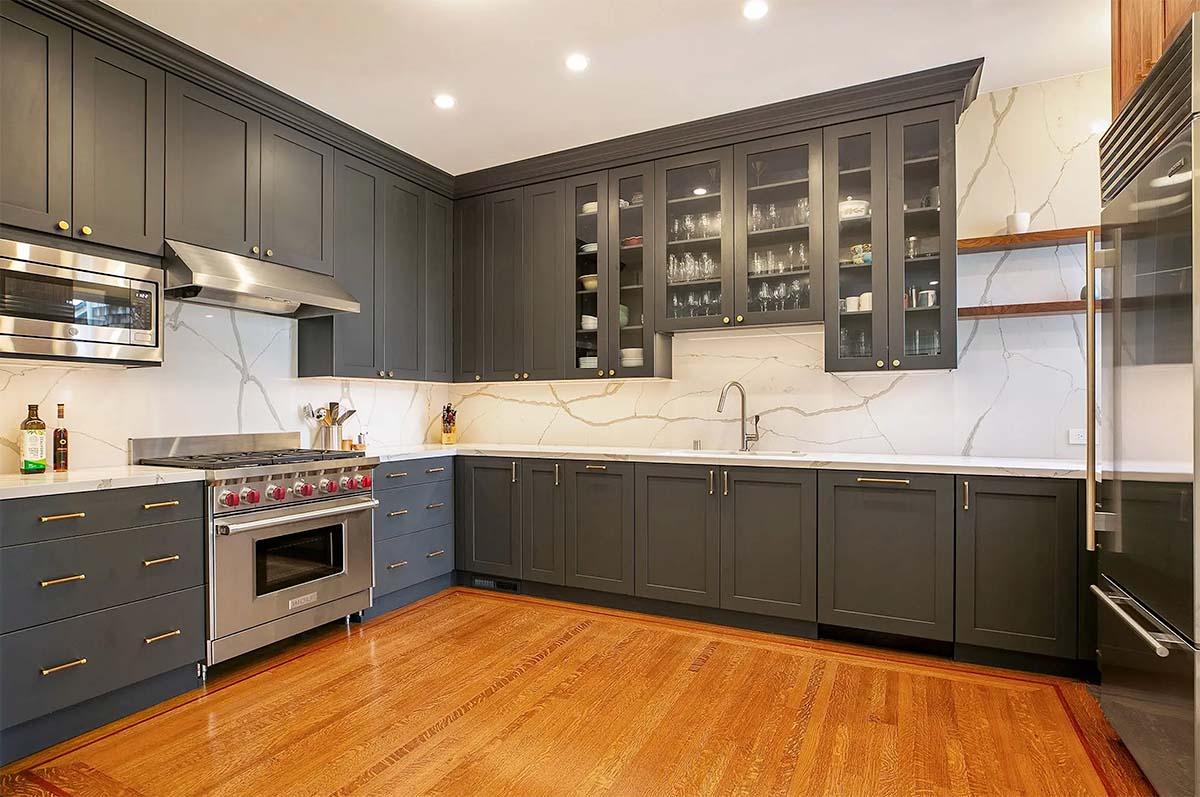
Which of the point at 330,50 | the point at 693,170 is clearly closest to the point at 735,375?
the point at 693,170

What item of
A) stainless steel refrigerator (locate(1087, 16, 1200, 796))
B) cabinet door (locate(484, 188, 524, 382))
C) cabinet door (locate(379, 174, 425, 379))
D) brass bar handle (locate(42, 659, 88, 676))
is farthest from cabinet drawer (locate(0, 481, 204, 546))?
stainless steel refrigerator (locate(1087, 16, 1200, 796))

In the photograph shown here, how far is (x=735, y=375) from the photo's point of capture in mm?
4016

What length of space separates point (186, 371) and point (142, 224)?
0.75 m

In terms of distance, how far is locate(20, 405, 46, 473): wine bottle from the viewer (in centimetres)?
261

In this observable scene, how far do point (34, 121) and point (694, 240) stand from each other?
3.01 meters

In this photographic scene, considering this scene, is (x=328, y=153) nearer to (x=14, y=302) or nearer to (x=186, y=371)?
(x=186, y=371)

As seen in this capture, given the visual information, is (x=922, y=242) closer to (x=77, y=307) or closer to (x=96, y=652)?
(x=77, y=307)

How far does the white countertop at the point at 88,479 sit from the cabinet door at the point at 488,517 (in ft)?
5.54

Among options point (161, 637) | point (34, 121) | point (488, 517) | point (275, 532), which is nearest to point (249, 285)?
point (34, 121)

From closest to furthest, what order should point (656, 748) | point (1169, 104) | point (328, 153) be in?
point (1169, 104)
point (656, 748)
point (328, 153)

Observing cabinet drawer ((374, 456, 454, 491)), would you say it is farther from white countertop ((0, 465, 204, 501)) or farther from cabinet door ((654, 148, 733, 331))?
cabinet door ((654, 148, 733, 331))

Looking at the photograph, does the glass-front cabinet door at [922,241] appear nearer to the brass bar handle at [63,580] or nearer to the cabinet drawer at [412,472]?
the cabinet drawer at [412,472]

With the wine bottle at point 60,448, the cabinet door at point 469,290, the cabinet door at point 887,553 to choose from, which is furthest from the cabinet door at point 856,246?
the wine bottle at point 60,448

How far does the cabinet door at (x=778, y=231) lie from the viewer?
3.54m
